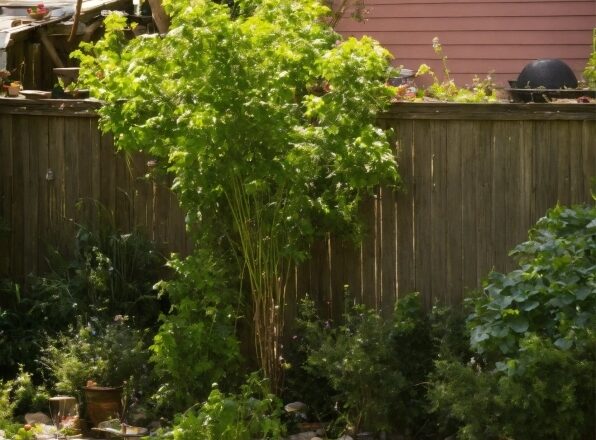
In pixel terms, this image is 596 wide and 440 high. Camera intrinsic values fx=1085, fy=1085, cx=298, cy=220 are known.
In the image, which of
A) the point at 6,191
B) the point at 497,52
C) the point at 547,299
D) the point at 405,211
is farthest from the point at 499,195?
the point at 497,52

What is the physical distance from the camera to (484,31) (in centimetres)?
1197

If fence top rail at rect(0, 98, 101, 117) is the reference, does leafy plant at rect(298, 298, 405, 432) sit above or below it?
below

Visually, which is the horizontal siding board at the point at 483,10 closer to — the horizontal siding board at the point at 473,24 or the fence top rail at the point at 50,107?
the horizontal siding board at the point at 473,24

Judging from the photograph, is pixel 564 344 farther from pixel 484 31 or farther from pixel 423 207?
pixel 484 31

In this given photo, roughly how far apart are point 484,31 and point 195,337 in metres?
6.30

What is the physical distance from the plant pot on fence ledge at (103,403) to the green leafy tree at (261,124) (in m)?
1.03

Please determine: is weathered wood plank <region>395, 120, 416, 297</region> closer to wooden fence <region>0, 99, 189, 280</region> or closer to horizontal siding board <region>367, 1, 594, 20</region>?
wooden fence <region>0, 99, 189, 280</region>

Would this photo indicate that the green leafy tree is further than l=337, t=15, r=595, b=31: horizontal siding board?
No

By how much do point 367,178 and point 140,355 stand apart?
2.00 m

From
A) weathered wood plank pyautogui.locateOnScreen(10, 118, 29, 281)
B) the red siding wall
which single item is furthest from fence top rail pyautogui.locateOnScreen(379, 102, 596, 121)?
the red siding wall

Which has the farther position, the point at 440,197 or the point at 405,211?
the point at 405,211

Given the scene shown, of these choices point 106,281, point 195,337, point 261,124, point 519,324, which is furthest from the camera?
point 106,281

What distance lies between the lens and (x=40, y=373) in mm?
7957

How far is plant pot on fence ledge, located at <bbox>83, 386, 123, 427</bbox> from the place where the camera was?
7246 mm
